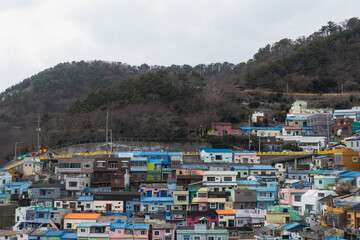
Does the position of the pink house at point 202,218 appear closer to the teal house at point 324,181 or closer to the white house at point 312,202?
the white house at point 312,202

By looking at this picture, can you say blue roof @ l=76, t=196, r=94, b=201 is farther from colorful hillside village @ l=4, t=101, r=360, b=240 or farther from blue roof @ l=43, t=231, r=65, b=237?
blue roof @ l=43, t=231, r=65, b=237

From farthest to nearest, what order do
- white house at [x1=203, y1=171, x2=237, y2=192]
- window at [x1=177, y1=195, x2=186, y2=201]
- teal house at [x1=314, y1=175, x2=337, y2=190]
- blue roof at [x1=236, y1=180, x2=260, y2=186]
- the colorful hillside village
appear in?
white house at [x1=203, y1=171, x2=237, y2=192] → blue roof at [x1=236, y1=180, x2=260, y2=186] → window at [x1=177, y1=195, x2=186, y2=201] → teal house at [x1=314, y1=175, x2=337, y2=190] → the colorful hillside village

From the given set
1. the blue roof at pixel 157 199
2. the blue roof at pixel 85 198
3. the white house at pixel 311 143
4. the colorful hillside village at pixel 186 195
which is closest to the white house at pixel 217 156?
the colorful hillside village at pixel 186 195

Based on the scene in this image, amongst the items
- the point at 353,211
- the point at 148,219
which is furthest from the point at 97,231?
the point at 353,211

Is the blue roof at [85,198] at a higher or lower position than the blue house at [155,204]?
higher

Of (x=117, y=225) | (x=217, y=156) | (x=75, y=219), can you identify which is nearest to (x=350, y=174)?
(x=217, y=156)

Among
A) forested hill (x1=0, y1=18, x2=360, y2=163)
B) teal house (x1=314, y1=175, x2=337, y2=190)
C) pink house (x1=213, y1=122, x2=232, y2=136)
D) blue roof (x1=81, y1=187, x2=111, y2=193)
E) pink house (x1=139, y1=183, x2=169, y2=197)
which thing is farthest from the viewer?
pink house (x1=213, y1=122, x2=232, y2=136)

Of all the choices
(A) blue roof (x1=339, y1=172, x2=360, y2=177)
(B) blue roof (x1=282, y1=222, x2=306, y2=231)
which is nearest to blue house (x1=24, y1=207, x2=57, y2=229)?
(B) blue roof (x1=282, y1=222, x2=306, y2=231)
